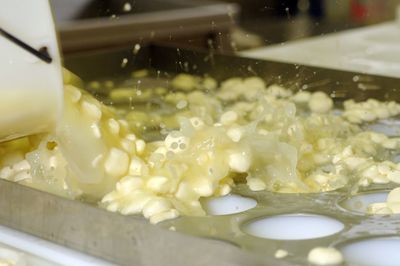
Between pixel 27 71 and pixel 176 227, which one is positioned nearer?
pixel 176 227

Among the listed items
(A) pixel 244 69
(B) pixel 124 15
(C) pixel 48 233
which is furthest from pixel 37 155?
(B) pixel 124 15

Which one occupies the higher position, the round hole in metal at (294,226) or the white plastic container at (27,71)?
the white plastic container at (27,71)

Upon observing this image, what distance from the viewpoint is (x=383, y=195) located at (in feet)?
2.81

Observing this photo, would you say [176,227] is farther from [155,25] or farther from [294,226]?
[155,25]

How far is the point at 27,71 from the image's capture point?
87 cm

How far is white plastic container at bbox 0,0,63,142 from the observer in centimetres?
86

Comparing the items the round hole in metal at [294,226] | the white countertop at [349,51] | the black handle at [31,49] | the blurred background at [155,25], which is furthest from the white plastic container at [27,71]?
the blurred background at [155,25]

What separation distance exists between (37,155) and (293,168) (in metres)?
0.28

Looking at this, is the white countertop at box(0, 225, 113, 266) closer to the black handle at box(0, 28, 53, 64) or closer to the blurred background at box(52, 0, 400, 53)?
the black handle at box(0, 28, 53, 64)

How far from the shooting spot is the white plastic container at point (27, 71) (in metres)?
0.86

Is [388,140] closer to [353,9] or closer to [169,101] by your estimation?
[169,101]

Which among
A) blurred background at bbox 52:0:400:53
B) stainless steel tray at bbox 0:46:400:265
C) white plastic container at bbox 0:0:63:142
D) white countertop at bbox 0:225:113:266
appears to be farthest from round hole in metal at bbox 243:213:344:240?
blurred background at bbox 52:0:400:53

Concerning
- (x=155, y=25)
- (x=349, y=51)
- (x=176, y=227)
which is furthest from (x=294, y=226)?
(x=155, y=25)

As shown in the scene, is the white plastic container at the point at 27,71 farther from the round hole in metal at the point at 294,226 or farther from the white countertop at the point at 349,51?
the white countertop at the point at 349,51
